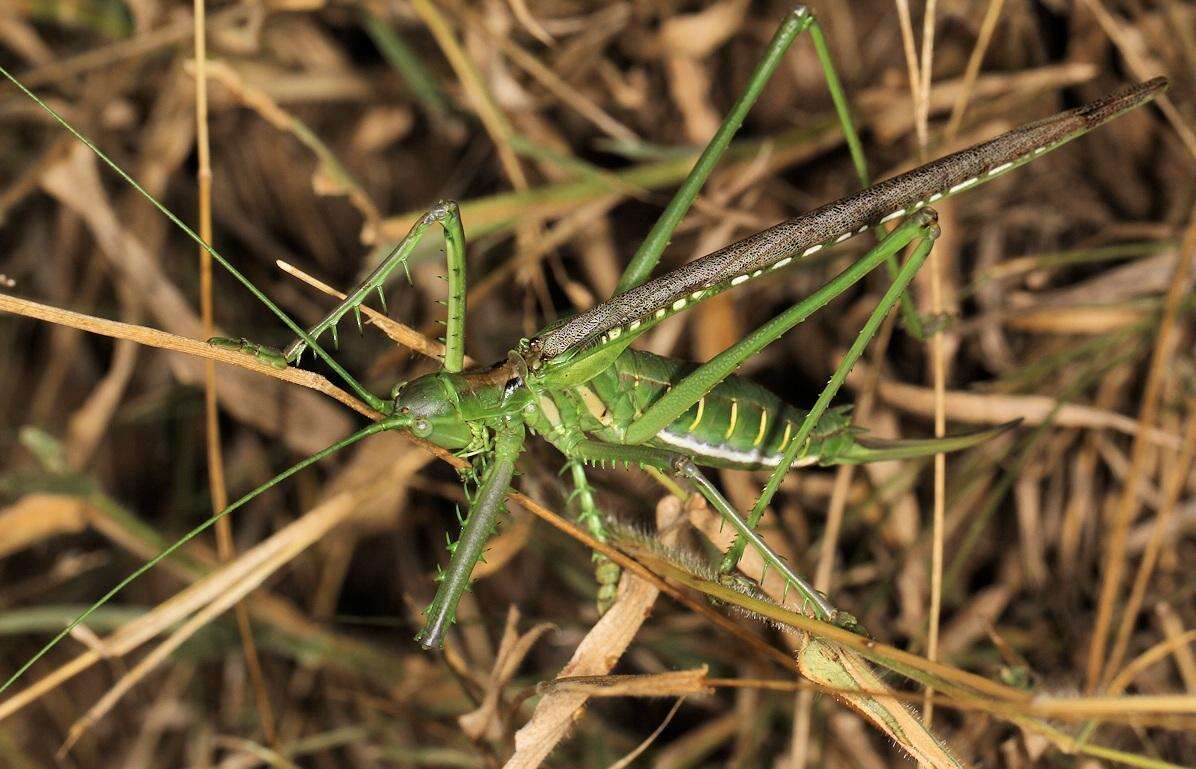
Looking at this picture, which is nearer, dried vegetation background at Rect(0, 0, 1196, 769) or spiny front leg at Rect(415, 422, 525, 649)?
spiny front leg at Rect(415, 422, 525, 649)

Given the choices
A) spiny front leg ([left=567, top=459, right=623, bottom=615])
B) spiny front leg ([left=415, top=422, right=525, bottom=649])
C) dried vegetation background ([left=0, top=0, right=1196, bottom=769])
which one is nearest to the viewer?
spiny front leg ([left=415, top=422, right=525, bottom=649])

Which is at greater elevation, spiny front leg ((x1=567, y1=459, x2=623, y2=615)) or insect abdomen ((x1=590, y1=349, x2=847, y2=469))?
insect abdomen ((x1=590, y1=349, x2=847, y2=469))

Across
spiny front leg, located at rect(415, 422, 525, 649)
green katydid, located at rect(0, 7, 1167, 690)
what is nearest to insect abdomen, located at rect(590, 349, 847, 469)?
green katydid, located at rect(0, 7, 1167, 690)

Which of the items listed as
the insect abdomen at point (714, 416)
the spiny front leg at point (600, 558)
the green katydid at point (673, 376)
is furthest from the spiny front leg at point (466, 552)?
the insect abdomen at point (714, 416)

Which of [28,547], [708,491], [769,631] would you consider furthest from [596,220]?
[28,547]

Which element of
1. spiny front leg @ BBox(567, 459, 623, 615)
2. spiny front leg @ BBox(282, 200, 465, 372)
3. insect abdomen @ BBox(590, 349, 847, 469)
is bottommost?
spiny front leg @ BBox(567, 459, 623, 615)

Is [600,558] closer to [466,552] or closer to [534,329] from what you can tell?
[466,552]

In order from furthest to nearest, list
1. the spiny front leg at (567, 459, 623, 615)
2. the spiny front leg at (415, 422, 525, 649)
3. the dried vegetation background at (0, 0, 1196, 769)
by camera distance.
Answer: the dried vegetation background at (0, 0, 1196, 769)
the spiny front leg at (567, 459, 623, 615)
the spiny front leg at (415, 422, 525, 649)

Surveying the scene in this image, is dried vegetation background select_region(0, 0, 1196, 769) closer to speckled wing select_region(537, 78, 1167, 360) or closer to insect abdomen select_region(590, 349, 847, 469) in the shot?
insect abdomen select_region(590, 349, 847, 469)
